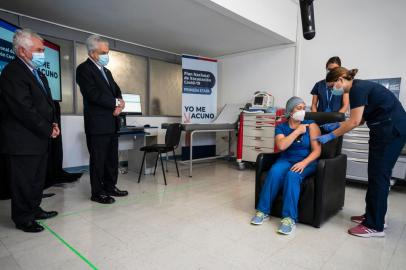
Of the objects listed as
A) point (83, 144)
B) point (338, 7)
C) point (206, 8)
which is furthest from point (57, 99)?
point (338, 7)

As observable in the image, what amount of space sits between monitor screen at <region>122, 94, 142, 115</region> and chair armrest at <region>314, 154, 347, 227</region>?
10.1ft

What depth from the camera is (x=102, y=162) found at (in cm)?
269

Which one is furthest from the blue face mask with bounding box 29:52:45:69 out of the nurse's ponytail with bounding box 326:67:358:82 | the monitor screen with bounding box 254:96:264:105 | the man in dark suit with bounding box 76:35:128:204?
the monitor screen with bounding box 254:96:264:105

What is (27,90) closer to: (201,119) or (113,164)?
(113,164)

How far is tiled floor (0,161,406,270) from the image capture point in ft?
5.49

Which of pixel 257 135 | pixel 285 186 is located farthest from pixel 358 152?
pixel 285 186

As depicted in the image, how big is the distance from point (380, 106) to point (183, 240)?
1782mm

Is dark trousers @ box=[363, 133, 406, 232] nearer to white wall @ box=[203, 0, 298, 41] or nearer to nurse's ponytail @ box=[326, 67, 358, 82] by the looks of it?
nurse's ponytail @ box=[326, 67, 358, 82]

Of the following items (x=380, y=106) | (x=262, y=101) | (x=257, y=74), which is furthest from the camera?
(x=257, y=74)

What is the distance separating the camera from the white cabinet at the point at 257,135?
430cm

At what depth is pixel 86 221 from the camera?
229cm

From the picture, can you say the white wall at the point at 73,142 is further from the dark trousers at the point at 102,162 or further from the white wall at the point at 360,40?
the white wall at the point at 360,40

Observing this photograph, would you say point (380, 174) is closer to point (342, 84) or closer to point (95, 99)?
point (342, 84)

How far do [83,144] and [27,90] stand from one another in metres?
2.56
